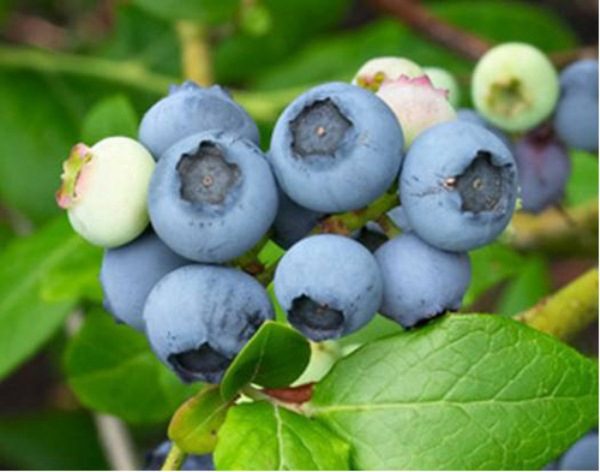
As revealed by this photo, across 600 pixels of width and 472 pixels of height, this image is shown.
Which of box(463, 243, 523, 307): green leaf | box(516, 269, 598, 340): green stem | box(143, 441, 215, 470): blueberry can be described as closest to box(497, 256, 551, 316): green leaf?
box(463, 243, 523, 307): green leaf

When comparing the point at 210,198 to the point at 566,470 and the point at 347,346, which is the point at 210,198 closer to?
the point at 347,346

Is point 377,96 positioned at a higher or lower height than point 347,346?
higher

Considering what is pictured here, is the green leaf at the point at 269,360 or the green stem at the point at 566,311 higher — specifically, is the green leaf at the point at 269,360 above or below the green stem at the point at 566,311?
above

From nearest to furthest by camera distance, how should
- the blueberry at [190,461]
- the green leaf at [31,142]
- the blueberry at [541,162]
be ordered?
the blueberry at [190,461] → the blueberry at [541,162] → the green leaf at [31,142]

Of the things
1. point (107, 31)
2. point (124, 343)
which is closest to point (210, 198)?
point (124, 343)

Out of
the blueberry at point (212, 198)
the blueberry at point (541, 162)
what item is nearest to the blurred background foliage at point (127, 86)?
the blueberry at point (541, 162)

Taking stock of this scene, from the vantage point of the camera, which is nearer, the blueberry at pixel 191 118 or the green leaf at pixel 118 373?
the blueberry at pixel 191 118

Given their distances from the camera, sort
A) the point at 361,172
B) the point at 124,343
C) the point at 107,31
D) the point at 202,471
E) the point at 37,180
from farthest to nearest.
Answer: the point at 107,31 < the point at 37,180 < the point at 124,343 < the point at 202,471 < the point at 361,172

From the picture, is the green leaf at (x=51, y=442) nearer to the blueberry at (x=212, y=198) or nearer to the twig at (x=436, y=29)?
the twig at (x=436, y=29)
